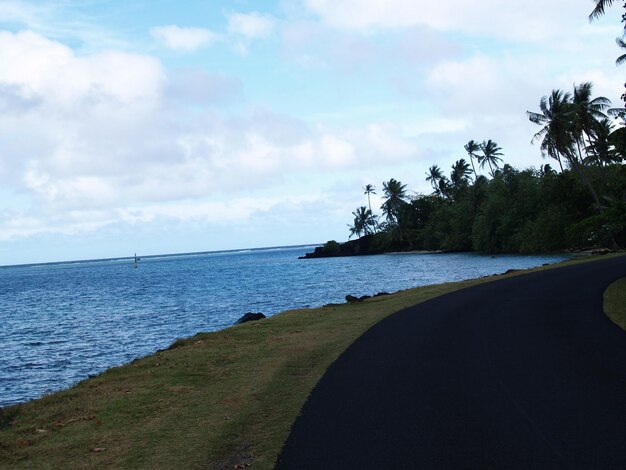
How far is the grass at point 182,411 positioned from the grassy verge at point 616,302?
21.1 feet

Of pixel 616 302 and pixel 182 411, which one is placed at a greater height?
pixel 616 302

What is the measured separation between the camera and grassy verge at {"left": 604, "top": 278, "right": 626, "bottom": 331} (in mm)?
15198

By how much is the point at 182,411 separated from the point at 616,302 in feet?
45.4

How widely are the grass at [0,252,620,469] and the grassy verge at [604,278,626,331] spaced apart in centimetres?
642

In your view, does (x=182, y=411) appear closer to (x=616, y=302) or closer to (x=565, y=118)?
(x=616, y=302)

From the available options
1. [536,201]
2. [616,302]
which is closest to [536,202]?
[536,201]

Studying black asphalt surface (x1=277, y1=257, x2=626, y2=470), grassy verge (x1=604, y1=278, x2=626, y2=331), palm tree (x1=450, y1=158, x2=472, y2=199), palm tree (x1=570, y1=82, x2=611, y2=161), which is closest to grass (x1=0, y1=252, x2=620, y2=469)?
black asphalt surface (x1=277, y1=257, x2=626, y2=470)

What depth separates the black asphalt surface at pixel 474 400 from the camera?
6.46 m

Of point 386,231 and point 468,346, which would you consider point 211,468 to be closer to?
point 468,346

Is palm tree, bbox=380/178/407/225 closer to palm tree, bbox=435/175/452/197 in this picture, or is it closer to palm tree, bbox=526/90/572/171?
palm tree, bbox=435/175/452/197

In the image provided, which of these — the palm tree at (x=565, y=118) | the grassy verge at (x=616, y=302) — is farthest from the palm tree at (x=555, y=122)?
the grassy verge at (x=616, y=302)

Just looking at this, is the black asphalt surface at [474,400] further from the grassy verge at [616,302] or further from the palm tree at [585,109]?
the palm tree at [585,109]

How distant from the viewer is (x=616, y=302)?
18.0 m

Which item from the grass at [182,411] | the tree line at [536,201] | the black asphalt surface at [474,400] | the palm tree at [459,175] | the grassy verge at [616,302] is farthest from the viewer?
the palm tree at [459,175]
